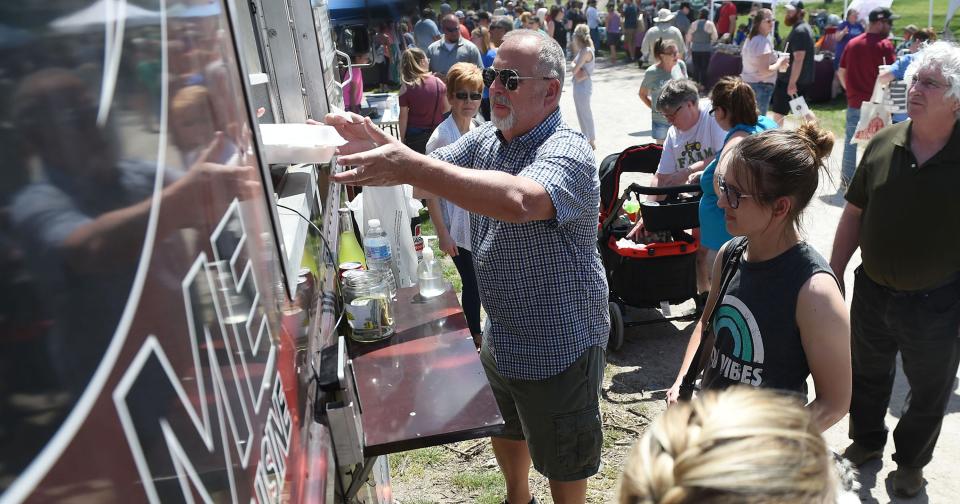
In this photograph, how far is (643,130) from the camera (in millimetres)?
11055

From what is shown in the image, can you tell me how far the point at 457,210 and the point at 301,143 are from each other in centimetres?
228

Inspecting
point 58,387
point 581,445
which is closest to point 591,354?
point 581,445

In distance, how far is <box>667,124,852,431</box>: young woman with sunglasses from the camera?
1.91 meters

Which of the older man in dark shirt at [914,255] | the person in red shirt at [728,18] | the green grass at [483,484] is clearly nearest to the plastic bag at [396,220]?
the green grass at [483,484]

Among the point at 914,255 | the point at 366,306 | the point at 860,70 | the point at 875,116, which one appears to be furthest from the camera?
the point at 860,70

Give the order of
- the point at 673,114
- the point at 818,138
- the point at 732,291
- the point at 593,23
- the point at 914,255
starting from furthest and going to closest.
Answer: the point at 593,23 < the point at 673,114 < the point at 914,255 < the point at 818,138 < the point at 732,291

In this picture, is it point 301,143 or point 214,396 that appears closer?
point 214,396

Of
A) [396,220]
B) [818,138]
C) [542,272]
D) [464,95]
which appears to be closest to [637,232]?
[464,95]

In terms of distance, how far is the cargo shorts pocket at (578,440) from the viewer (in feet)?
8.54

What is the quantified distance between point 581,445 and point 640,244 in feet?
7.50

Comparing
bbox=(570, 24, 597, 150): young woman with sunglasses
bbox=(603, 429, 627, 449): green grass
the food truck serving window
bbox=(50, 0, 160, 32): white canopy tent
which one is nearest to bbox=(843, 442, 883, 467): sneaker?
bbox=(603, 429, 627, 449): green grass

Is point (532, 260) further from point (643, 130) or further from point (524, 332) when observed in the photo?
point (643, 130)

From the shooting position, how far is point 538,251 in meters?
2.39

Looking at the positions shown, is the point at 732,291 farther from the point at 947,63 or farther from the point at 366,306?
the point at 947,63
